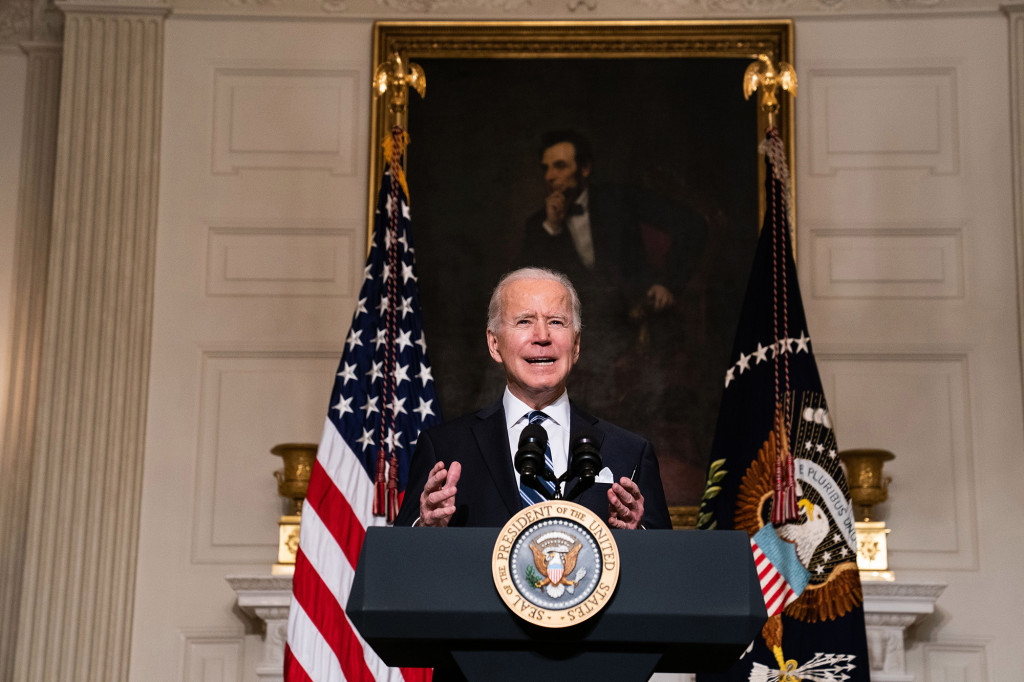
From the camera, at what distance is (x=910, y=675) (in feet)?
16.7

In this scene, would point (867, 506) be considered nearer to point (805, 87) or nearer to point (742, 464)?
point (742, 464)

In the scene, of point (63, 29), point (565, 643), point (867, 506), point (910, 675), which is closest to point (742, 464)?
point (867, 506)

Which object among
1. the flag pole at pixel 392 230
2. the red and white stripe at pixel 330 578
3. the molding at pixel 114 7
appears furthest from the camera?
the molding at pixel 114 7

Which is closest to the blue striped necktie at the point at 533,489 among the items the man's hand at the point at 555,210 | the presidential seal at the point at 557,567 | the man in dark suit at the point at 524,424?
the man in dark suit at the point at 524,424

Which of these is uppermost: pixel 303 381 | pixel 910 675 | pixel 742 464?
pixel 303 381

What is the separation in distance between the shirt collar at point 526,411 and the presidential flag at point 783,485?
1919mm

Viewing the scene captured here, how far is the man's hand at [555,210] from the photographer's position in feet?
19.6

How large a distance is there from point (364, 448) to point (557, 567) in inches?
120

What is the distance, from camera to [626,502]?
2.34 meters

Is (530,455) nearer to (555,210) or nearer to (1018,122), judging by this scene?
(555,210)

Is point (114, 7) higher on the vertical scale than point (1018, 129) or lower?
higher

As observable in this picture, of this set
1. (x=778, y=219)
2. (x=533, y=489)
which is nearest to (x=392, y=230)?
(x=778, y=219)

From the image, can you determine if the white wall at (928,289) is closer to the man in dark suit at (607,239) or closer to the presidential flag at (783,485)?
the man in dark suit at (607,239)

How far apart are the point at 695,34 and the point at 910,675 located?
327cm
